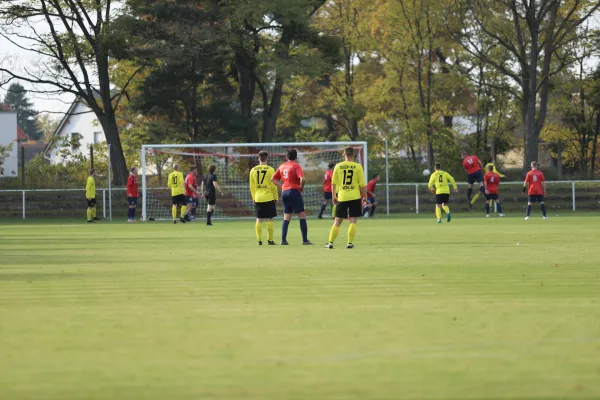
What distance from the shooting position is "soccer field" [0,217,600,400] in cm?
642

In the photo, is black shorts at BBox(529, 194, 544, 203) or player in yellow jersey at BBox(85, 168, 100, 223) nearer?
black shorts at BBox(529, 194, 544, 203)

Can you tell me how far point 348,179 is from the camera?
19.6 metres

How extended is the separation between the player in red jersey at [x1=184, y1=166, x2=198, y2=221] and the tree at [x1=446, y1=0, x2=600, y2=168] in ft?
43.9

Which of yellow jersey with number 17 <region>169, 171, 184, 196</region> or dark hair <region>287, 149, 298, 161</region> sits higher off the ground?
dark hair <region>287, 149, 298, 161</region>

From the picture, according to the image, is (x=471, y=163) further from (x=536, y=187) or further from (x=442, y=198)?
(x=442, y=198)

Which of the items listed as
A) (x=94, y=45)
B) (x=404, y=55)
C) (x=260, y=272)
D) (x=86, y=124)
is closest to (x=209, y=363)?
(x=260, y=272)

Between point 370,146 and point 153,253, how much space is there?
1523 inches

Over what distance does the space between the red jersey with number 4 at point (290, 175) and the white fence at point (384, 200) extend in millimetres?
21748

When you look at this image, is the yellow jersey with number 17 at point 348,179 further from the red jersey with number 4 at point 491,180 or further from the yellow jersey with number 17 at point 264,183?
the red jersey with number 4 at point 491,180

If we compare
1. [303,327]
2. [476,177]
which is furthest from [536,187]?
[303,327]

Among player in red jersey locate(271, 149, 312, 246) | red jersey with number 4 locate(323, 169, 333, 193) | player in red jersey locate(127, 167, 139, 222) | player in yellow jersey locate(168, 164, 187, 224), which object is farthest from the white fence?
player in red jersey locate(271, 149, 312, 246)

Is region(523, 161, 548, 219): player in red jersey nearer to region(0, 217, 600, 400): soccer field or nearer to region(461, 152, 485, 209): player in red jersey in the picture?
region(461, 152, 485, 209): player in red jersey

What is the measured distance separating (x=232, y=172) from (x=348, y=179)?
988 inches

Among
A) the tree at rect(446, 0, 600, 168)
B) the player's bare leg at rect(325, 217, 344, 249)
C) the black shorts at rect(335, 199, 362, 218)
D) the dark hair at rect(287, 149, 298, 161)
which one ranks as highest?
the tree at rect(446, 0, 600, 168)
